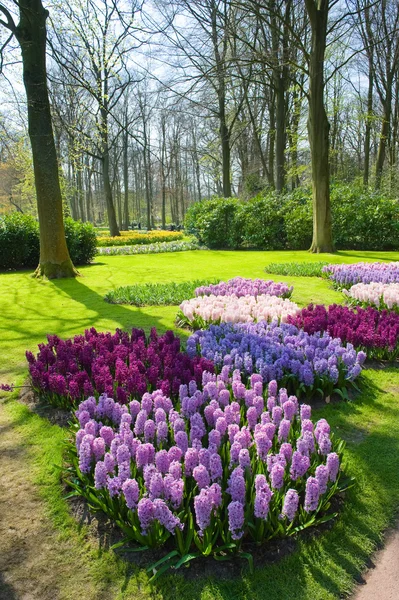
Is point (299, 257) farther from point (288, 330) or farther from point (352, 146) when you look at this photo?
point (352, 146)

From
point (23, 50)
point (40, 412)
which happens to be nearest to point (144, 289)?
point (40, 412)

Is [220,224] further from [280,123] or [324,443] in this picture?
[324,443]

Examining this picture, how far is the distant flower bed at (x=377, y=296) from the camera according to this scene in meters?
6.64

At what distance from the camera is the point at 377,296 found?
692 centimetres

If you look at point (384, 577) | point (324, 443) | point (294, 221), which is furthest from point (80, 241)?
point (384, 577)

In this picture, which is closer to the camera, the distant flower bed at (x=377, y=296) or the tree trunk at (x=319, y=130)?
the distant flower bed at (x=377, y=296)

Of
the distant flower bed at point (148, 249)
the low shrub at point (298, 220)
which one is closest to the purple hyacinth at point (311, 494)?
the low shrub at point (298, 220)

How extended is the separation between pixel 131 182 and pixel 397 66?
44886mm

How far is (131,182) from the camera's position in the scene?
65.5m

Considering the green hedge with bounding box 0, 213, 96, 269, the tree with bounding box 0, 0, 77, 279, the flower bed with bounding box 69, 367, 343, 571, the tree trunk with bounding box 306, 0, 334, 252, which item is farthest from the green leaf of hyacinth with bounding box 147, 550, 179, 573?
the tree trunk with bounding box 306, 0, 334, 252

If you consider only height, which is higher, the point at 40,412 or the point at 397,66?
the point at 397,66

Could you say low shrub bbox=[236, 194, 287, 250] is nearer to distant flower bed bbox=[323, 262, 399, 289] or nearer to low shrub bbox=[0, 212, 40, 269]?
distant flower bed bbox=[323, 262, 399, 289]

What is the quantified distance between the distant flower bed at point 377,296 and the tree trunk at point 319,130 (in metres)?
7.96

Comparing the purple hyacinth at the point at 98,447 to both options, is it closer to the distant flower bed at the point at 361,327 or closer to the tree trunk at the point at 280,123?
the distant flower bed at the point at 361,327
